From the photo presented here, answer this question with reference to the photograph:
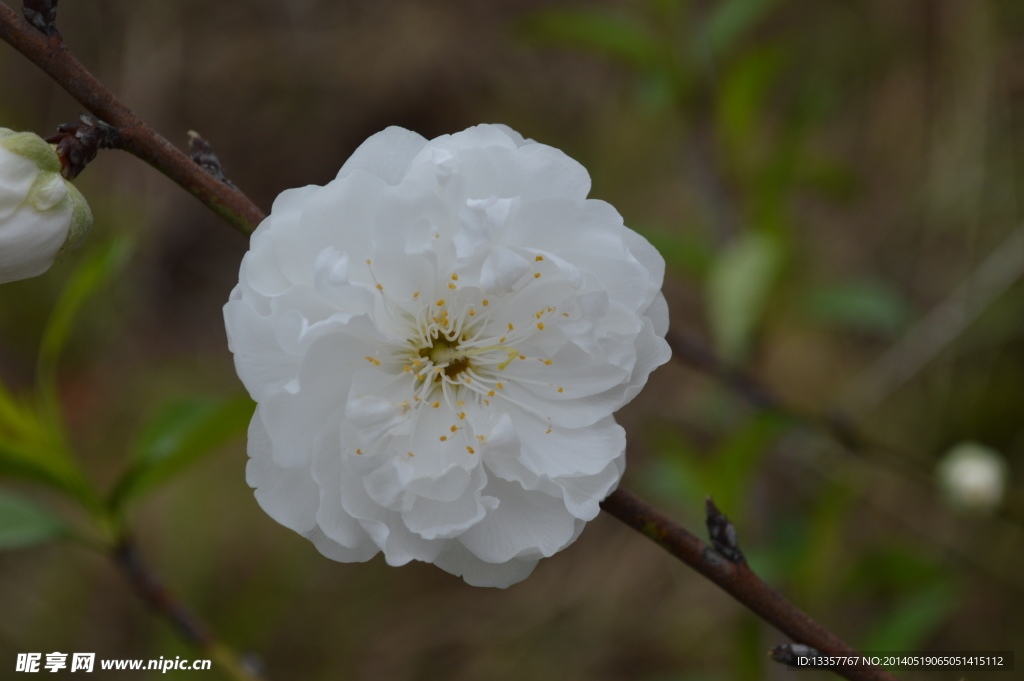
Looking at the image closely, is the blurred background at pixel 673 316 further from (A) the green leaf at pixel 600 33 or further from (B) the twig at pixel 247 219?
(B) the twig at pixel 247 219

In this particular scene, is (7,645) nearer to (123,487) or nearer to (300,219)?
(123,487)

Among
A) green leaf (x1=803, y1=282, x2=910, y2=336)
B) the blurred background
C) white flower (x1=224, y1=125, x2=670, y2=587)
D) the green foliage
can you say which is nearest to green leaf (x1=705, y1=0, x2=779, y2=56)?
the blurred background

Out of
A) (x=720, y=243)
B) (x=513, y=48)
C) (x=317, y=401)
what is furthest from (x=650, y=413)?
(x=317, y=401)

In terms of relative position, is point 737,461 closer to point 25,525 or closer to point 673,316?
point 25,525

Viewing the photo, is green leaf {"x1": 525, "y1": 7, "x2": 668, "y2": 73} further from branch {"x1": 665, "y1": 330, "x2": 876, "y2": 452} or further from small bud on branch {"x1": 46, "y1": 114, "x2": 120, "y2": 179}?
small bud on branch {"x1": 46, "y1": 114, "x2": 120, "y2": 179}

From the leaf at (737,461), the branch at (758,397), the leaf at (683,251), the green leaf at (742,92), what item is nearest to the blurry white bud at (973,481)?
the branch at (758,397)

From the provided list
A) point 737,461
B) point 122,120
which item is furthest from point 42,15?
point 737,461

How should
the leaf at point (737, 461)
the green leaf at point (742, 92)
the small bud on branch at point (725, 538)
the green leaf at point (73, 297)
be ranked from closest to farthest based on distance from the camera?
the small bud on branch at point (725, 538)
the green leaf at point (73, 297)
the leaf at point (737, 461)
the green leaf at point (742, 92)
